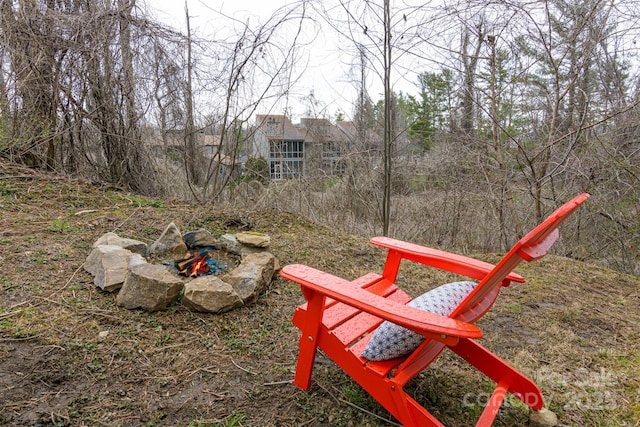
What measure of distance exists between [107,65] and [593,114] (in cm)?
491

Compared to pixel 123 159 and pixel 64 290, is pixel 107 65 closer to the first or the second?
pixel 123 159

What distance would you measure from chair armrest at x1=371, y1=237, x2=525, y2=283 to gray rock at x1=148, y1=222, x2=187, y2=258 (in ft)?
4.91

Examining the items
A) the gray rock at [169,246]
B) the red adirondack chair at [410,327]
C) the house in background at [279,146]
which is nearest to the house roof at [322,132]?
the house in background at [279,146]

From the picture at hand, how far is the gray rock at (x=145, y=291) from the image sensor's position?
2002mm

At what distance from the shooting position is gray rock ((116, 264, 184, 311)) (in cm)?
200

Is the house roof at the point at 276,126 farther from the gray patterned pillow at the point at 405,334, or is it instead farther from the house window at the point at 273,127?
the gray patterned pillow at the point at 405,334

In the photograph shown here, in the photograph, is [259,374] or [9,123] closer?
[259,374]

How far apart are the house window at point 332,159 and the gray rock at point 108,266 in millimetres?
3339

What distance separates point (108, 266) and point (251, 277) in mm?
814

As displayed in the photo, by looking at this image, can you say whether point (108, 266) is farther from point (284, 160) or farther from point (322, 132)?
point (322, 132)

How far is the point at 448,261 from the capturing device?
161cm

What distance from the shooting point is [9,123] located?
4.00 metres

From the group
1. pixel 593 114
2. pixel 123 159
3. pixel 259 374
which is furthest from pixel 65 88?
pixel 593 114

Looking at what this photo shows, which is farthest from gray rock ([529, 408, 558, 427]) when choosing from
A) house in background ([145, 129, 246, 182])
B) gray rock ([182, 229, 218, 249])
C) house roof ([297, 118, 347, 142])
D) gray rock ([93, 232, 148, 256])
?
house roof ([297, 118, 347, 142])
